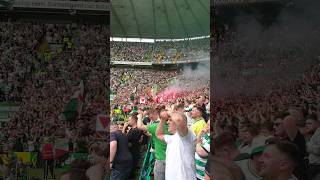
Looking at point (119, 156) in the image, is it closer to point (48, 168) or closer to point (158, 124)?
point (158, 124)

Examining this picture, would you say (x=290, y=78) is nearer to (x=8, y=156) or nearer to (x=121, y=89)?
(x=121, y=89)

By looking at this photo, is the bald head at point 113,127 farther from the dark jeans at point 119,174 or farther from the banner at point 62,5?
the banner at point 62,5

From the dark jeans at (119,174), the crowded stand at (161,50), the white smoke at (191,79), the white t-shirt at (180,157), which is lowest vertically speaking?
the dark jeans at (119,174)

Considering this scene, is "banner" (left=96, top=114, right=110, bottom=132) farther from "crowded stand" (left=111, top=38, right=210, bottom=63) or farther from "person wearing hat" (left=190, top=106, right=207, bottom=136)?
"person wearing hat" (left=190, top=106, right=207, bottom=136)

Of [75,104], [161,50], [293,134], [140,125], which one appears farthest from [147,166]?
[293,134]

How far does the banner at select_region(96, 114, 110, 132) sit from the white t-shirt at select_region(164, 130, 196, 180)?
25.4 inches

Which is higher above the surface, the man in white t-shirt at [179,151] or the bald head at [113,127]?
the bald head at [113,127]

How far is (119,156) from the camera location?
226 inches

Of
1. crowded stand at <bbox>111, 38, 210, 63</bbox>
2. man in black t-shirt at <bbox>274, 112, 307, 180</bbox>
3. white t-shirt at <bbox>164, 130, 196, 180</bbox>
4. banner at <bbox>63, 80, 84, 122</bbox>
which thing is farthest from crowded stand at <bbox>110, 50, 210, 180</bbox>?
man in black t-shirt at <bbox>274, 112, 307, 180</bbox>

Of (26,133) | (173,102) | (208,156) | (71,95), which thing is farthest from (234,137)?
(26,133)

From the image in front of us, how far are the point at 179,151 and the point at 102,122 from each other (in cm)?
88

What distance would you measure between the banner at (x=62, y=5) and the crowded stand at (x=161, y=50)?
1.38 ft

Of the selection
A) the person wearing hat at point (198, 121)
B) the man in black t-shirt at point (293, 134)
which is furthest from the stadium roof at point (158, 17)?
the man in black t-shirt at point (293, 134)

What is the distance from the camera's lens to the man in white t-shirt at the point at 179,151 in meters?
5.72
